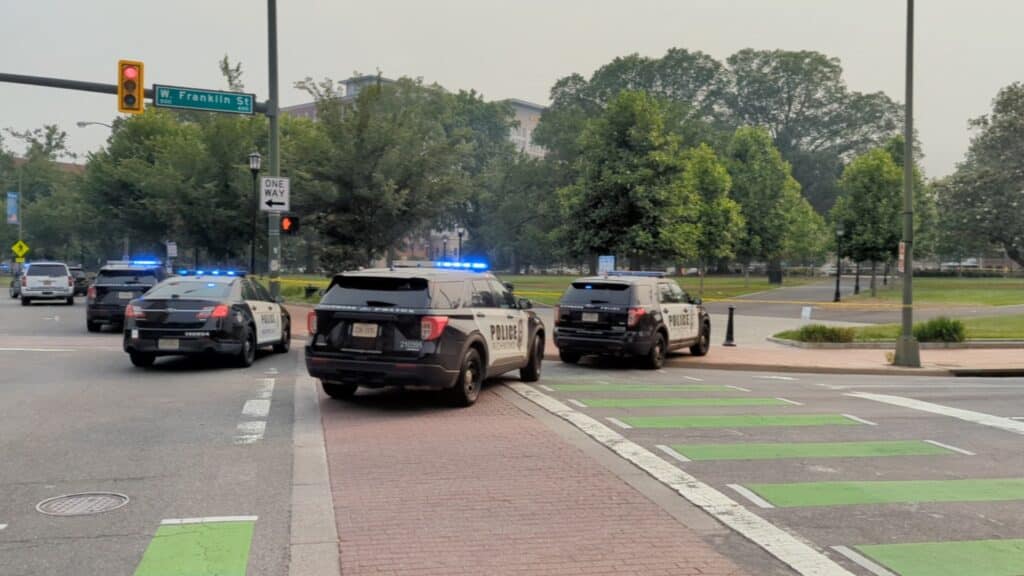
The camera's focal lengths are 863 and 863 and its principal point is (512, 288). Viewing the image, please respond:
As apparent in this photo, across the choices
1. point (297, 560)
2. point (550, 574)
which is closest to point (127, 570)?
point (297, 560)

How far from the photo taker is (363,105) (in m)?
28.9

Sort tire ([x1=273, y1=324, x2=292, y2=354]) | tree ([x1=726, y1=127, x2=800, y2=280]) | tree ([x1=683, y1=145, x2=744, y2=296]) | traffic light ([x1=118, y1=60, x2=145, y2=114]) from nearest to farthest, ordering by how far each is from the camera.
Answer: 1. tire ([x1=273, y1=324, x2=292, y2=354])
2. traffic light ([x1=118, y1=60, x2=145, y2=114])
3. tree ([x1=683, y1=145, x2=744, y2=296])
4. tree ([x1=726, y1=127, x2=800, y2=280])

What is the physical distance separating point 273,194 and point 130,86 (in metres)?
3.83

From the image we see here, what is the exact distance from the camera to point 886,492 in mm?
7055

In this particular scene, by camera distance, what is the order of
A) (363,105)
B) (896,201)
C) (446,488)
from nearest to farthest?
(446,488) → (363,105) → (896,201)

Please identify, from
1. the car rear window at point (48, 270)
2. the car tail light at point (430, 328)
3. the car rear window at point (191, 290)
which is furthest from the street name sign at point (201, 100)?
the car rear window at point (48, 270)

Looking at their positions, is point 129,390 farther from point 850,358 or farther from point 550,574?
point 850,358

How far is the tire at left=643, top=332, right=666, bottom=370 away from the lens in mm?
15742

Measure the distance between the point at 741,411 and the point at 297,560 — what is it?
7357mm

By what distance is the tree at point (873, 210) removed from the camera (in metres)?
49.5

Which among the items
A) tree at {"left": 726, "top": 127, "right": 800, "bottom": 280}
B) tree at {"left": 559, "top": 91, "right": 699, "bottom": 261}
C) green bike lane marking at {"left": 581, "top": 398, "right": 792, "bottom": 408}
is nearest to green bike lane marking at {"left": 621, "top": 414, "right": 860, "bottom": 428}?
green bike lane marking at {"left": 581, "top": 398, "right": 792, "bottom": 408}

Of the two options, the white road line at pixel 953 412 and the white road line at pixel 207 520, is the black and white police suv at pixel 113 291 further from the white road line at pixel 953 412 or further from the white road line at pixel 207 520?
the white road line at pixel 207 520

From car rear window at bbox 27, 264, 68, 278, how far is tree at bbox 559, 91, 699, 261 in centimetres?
2089

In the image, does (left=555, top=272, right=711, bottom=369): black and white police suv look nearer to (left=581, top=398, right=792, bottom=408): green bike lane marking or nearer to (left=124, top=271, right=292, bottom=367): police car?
(left=581, top=398, right=792, bottom=408): green bike lane marking
